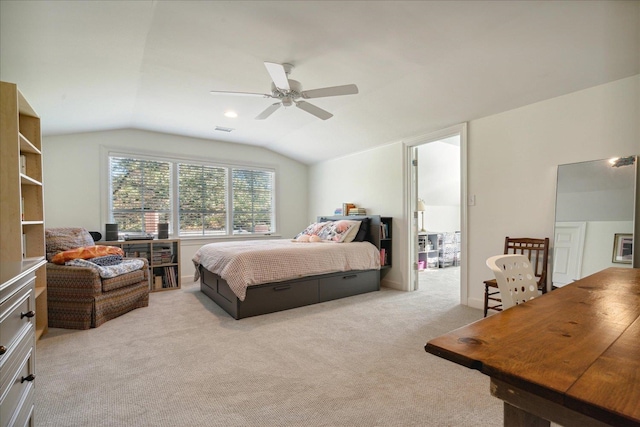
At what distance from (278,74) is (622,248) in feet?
10.1

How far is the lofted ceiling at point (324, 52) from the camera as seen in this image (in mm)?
1885

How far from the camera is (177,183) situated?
4.95 metres

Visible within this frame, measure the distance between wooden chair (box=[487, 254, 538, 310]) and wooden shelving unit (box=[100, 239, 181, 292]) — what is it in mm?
4248

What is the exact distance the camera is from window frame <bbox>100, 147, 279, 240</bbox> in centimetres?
438

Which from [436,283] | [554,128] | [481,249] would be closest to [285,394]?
[481,249]

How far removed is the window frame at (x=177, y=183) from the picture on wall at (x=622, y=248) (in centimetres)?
480

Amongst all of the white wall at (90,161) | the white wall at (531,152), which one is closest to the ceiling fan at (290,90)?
the white wall at (531,152)

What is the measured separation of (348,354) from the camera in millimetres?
2266

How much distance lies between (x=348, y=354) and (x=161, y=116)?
383 cm

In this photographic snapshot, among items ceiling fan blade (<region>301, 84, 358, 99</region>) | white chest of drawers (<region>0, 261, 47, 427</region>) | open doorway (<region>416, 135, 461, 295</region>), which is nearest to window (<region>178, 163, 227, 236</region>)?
ceiling fan blade (<region>301, 84, 358, 99</region>)

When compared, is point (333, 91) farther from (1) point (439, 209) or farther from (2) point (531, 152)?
(1) point (439, 209)

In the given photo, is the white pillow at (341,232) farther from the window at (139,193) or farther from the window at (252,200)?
the window at (139,193)

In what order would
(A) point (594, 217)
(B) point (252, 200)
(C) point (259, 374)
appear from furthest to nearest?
1. (B) point (252, 200)
2. (A) point (594, 217)
3. (C) point (259, 374)

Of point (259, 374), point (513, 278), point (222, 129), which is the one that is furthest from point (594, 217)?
point (222, 129)
